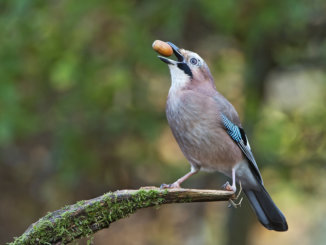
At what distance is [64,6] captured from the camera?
22.9 ft

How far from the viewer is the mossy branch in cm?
354

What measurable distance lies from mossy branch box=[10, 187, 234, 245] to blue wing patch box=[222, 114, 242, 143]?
127 cm

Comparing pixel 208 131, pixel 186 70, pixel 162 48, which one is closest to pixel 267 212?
pixel 208 131

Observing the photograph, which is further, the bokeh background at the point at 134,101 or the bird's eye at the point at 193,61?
the bokeh background at the point at 134,101

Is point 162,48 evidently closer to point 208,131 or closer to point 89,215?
point 208,131

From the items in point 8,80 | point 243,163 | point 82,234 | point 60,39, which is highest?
point 60,39

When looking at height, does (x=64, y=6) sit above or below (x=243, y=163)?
above

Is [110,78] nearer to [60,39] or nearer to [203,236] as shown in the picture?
[60,39]

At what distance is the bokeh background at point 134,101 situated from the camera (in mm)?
6859

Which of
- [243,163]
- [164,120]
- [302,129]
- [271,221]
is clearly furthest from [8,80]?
[302,129]

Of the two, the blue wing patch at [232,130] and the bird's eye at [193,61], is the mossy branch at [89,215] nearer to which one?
the blue wing patch at [232,130]

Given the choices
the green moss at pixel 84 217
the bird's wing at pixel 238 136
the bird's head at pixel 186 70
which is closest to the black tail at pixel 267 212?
the bird's wing at pixel 238 136

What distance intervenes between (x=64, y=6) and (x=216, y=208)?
493cm

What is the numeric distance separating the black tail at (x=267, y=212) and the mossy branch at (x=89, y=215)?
137cm
